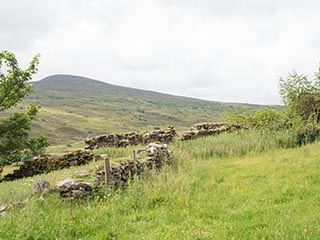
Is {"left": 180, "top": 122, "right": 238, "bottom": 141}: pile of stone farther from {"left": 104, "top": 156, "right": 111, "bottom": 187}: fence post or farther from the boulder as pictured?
the boulder

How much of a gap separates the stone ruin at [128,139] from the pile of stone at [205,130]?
98 centimetres

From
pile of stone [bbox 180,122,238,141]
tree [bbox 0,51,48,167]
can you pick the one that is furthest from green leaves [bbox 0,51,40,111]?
pile of stone [bbox 180,122,238,141]

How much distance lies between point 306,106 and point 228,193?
14820 millimetres

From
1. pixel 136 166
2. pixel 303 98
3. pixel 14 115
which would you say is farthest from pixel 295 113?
pixel 14 115

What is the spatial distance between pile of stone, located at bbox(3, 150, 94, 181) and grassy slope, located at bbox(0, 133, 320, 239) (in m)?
4.71

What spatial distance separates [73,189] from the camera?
9297 millimetres

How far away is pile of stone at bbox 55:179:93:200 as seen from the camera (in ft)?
30.1

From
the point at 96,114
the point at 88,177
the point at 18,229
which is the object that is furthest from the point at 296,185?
the point at 96,114

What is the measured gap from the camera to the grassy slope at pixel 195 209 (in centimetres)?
656

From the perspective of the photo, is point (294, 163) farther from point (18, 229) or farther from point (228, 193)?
point (18, 229)

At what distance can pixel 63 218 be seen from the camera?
23.9 ft

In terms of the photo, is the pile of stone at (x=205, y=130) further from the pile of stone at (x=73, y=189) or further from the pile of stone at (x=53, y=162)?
the pile of stone at (x=73, y=189)

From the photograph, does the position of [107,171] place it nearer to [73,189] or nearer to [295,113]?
[73,189]

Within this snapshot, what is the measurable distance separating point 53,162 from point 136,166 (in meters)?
5.41
